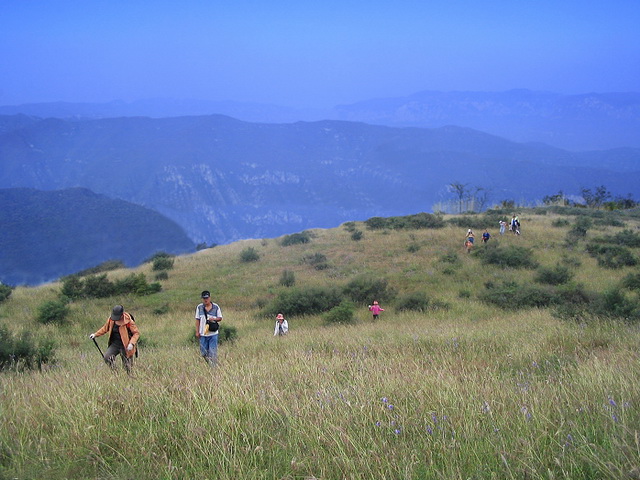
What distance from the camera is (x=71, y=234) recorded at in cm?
9969

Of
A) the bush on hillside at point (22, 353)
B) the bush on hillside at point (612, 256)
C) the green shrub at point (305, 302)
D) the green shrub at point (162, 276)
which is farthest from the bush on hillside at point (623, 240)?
the bush on hillside at point (22, 353)

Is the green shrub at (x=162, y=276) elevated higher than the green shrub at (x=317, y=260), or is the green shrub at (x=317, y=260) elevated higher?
the green shrub at (x=317, y=260)

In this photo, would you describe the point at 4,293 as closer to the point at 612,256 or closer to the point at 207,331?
the point at 207,331

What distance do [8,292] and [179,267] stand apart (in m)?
10.5

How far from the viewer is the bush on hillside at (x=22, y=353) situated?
7.61m

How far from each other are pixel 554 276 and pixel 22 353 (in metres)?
20.3

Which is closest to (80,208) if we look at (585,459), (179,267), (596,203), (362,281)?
(179,267)

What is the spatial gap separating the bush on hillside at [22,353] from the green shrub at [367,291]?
1259 centimetres

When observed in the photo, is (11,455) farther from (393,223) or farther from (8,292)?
(393,223)

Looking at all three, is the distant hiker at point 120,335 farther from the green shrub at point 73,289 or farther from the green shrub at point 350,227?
the green shrub at point 350,227

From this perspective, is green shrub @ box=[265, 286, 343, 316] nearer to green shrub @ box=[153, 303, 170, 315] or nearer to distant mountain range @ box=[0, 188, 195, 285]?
green shrub @ box=[153, 303, 170, 315]

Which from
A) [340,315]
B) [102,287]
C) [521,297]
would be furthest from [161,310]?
[521,297]

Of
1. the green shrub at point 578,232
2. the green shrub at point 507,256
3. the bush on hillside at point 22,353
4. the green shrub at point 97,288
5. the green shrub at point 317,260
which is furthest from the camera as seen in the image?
the green shrub at point 578,232

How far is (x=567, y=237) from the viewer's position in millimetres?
28734
